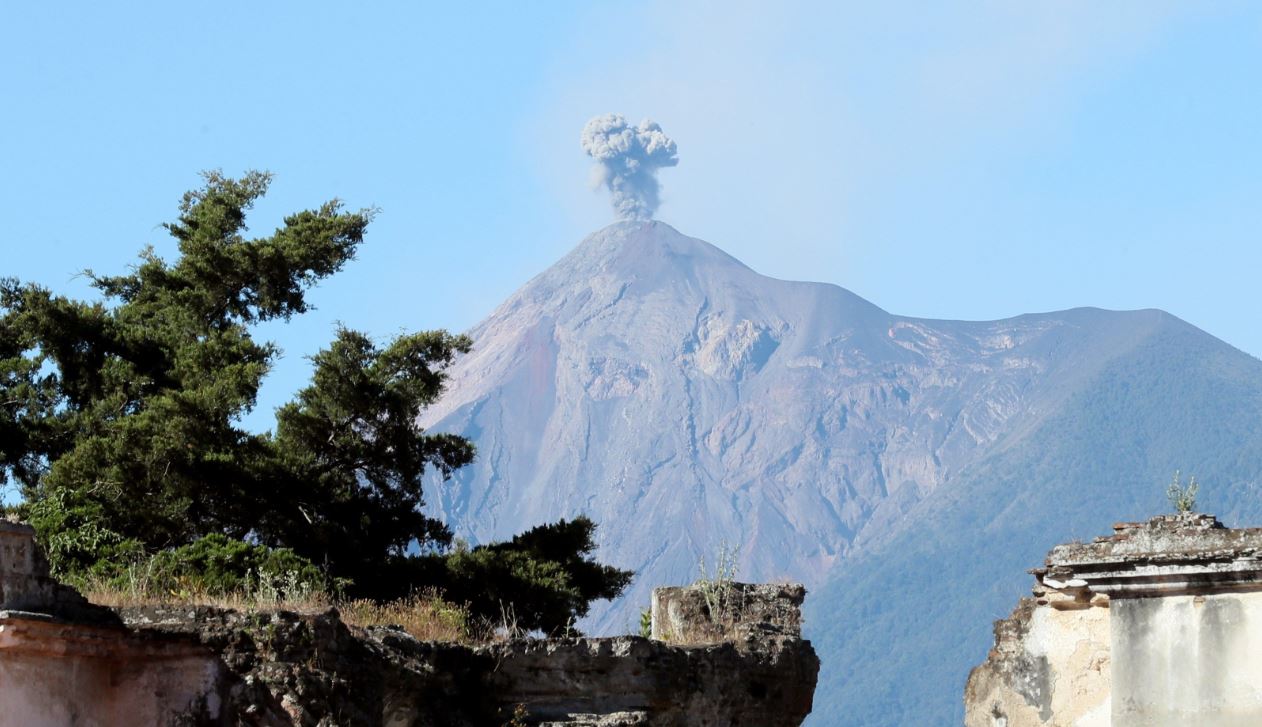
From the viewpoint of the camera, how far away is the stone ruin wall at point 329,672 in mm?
18734

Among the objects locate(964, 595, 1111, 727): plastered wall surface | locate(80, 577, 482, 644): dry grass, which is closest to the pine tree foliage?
locate(80, 577, 482, 644): dry grass

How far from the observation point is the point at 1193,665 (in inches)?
561

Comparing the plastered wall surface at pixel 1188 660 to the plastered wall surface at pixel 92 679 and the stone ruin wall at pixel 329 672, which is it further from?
the plastered wall surface at pixel 92 679

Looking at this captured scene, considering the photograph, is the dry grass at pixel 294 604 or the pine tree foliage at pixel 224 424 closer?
the dry grass at pixel 294 604

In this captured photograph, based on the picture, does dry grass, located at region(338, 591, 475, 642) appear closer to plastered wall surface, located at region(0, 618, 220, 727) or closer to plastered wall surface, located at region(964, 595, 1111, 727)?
plastered wall surface, located at region(0, 618, 220, 727)

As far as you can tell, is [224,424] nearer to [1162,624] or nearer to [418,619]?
[418,619]

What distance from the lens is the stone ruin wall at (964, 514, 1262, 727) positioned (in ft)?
46.3

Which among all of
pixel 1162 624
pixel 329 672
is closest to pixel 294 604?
pixel 329 672

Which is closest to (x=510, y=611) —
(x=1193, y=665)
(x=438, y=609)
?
(x=438, y=609)

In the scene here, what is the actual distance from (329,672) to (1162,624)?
8.28 meters

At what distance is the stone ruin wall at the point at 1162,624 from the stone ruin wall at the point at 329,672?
7182 mm

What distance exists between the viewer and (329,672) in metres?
20.0

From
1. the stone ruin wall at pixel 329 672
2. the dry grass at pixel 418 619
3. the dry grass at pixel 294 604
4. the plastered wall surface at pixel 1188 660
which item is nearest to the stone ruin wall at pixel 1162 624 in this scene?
the plastered wall surface at pixel 1188 660

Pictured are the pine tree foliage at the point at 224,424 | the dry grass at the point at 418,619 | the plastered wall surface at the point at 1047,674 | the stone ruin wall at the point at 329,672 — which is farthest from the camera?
the pine tree foliage at the point at 224,424
